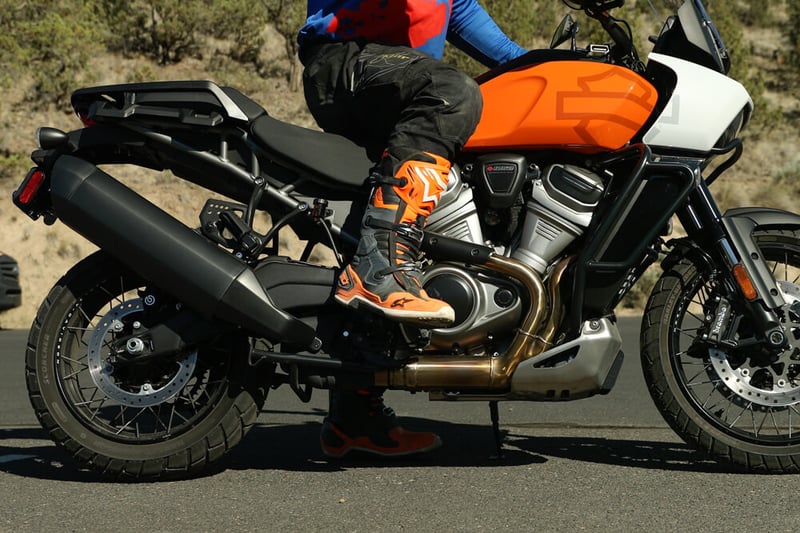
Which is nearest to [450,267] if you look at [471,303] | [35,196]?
[471,303]

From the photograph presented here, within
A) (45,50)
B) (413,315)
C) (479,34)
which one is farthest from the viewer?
(45,50)

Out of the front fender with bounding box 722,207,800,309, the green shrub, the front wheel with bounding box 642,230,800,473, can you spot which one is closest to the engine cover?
the front wheel with bounding box 642,230,800,473

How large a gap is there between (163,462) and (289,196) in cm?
106

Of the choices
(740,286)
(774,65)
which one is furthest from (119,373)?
(774,65)

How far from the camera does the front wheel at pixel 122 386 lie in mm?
4062

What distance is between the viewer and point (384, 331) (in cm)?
397

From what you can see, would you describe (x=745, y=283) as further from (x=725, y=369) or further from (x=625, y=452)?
(x=625, y=452)

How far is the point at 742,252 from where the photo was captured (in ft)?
13.6

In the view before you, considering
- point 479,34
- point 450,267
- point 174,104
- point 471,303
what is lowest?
point 471,303

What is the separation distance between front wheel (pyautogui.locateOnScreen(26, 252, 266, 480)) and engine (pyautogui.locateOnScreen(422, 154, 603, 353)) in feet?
2.59

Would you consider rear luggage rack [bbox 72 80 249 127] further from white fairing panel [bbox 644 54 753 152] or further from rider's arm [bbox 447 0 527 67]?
white fairing panel [bbox 644 54 753 152]

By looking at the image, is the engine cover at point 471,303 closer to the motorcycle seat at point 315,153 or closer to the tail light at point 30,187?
the motorcycle seat at point 315,153

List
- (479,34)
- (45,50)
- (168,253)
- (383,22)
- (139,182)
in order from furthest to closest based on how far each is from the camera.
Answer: (45,50) < (139,182) < (479,34) < (383,22) < (168,253)

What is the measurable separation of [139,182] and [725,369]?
14.9m
